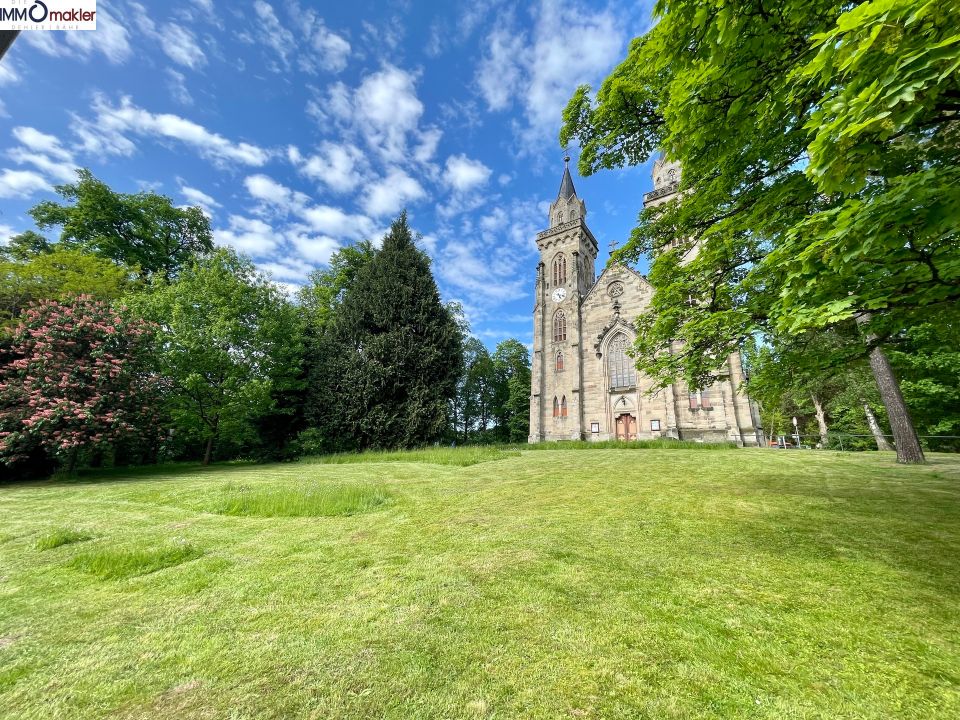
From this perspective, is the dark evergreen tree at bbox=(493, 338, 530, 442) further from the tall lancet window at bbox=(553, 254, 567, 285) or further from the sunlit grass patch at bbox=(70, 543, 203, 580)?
the sunlit grass patch at bbox=(70, 543, 203, 580)

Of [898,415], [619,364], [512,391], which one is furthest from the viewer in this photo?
[512,391]

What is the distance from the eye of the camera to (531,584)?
3264 millimetres

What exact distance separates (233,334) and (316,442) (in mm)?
7177

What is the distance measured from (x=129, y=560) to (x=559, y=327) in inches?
1240

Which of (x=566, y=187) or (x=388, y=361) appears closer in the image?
(x=388, y=361)

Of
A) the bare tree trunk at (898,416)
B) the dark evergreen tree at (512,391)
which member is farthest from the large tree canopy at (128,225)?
the bare tree trunk at (898,416)

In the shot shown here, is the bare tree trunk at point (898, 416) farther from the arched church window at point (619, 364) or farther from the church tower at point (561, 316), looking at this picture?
the church tower at point (561, 316)

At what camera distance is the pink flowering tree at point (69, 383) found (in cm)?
1202

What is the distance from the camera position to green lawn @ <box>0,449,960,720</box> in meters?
1.95

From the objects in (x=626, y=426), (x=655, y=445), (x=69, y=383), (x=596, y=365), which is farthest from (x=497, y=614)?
(x=596, y=365)

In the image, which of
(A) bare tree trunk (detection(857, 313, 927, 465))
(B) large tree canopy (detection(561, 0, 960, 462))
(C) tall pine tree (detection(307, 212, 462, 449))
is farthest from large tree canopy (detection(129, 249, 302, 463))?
(A) bare tree trunk (detection(857, 313, 927, 465))

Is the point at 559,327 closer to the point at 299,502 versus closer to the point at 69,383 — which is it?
the point at 299,502

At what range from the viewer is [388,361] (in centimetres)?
2178

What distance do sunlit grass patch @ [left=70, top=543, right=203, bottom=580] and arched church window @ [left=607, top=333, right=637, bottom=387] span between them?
2892cm
